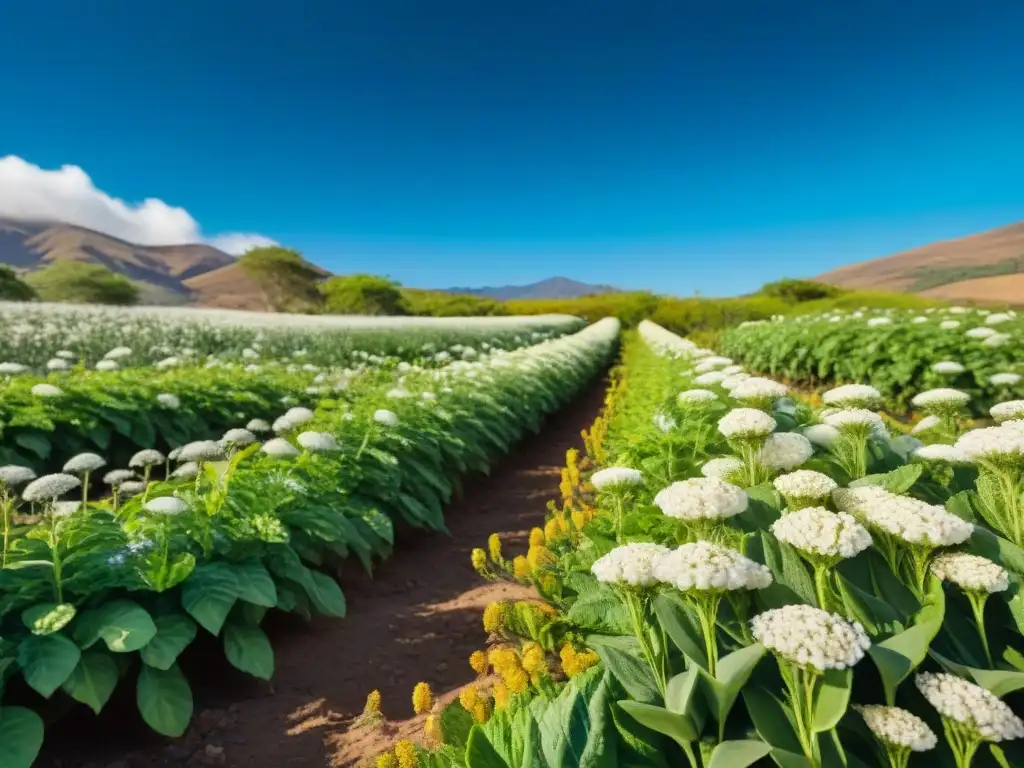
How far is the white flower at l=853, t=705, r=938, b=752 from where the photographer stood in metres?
1.00

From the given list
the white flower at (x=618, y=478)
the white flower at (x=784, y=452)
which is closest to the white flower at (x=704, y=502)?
the white flower at (x=784, y=452)

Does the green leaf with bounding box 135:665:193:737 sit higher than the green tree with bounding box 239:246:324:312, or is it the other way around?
the green tree with bounding box 239:246:324:312

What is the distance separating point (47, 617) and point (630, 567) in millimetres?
2038

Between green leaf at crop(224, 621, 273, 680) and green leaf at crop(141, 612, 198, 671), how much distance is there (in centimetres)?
20

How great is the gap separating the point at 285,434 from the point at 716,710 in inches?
137

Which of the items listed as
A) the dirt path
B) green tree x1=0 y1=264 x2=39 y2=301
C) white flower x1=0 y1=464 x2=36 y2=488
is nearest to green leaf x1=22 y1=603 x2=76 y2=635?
the dirt path

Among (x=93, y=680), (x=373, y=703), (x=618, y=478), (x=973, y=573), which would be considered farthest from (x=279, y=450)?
(x=973, y=573)

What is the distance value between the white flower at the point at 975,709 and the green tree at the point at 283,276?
50.5 metres

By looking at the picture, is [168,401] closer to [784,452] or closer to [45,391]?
[45,391]

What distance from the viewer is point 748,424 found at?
181 centimetres

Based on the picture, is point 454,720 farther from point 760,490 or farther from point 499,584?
point 499,584

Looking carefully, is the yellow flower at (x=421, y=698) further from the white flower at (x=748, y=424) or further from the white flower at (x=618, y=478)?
the white flower at (x=748, y=424)

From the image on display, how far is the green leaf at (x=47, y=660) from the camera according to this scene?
182cm

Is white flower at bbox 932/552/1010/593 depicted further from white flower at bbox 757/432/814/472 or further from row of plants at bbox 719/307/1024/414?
row of plants at bbox 719/307/1024/414
